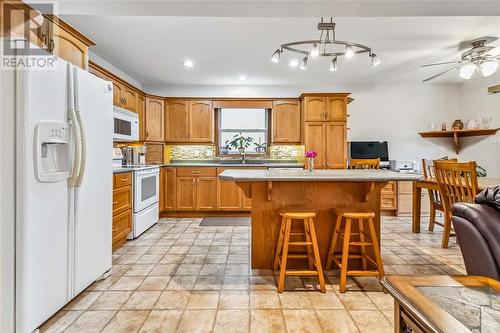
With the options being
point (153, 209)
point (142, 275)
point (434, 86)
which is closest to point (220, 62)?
point (153, 209)

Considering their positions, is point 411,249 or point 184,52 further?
point 184,52

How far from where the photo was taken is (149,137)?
511cm

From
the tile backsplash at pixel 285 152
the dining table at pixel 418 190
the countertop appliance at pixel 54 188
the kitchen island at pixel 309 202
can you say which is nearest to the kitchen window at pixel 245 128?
the tile backsplash at pixel 285 152

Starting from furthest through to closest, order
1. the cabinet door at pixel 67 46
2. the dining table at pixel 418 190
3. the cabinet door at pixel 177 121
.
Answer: the cabinet door at pixel 177 121
the dining table at pixel 418 190
the cabinet door at pixel 67 46

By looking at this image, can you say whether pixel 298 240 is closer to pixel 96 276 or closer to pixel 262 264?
pixel 262 264

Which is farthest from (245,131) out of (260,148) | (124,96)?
(124,96)

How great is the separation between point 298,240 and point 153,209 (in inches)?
104

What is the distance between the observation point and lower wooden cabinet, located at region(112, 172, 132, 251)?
3197mm

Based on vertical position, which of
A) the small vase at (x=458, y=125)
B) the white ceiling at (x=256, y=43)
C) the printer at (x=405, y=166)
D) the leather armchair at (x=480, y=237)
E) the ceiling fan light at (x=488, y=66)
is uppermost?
the white ceiling at (x=256, y=43)

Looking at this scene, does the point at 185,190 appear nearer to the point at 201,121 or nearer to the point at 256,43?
the point at 201,121

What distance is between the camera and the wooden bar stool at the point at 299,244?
2275mm

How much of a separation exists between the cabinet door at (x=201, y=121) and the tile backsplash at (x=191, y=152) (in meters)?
0.28

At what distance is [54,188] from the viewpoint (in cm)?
184

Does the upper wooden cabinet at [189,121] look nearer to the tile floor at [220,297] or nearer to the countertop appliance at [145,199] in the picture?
the countertop appliance at [145,199]
